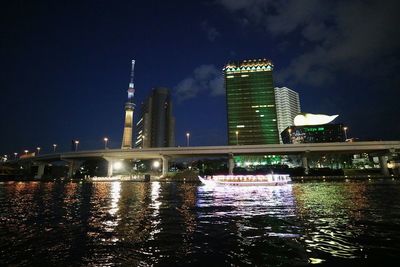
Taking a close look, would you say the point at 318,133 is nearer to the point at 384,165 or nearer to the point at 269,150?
the point at 384,165

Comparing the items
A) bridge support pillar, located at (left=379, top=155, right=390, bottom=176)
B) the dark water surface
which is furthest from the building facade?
the dark water surface

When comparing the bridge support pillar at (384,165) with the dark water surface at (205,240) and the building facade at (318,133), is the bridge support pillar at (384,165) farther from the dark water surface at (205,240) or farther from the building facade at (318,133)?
the dark water surface at (205,240)

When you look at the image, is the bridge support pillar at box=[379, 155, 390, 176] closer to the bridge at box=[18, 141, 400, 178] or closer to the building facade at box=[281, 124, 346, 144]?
the bridge at box=[18, 141, 400, 178]

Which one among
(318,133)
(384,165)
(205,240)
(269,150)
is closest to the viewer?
(205,240)

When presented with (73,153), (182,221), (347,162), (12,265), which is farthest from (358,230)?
(347,162)

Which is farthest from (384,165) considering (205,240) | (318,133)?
(205,240)

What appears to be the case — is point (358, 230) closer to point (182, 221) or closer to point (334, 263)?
point (334, 263)

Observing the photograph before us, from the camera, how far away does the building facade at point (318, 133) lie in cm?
19250

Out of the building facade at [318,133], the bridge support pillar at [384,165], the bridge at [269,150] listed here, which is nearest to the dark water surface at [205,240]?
the bridge at [269,150]

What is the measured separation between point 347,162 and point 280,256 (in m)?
177

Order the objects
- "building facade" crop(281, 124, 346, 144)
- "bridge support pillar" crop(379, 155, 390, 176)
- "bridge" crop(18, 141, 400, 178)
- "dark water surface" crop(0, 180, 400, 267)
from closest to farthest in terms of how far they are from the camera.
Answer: "dark water surface" crop(0, 180, 400, 267) → "bridge" crop(18, 141, 400, 178) → "bridge support pillar" crop(379, 155, 390, 176) → "building facade" crop(281, 124, 346, 144)

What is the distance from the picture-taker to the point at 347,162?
163m

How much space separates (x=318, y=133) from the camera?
19462cm

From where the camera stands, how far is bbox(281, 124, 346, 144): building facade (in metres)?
192
